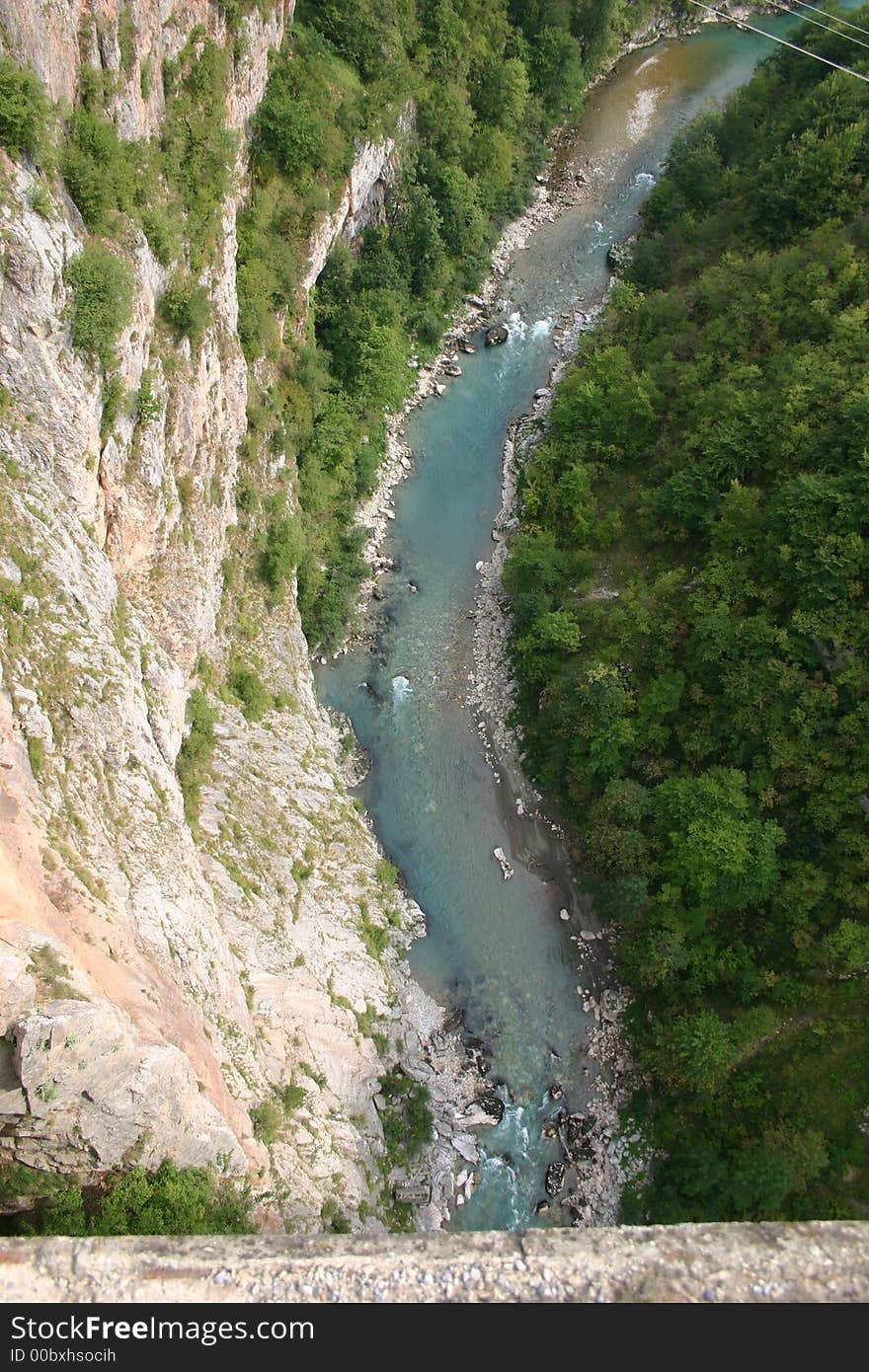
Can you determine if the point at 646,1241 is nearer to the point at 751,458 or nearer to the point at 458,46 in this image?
the point at 751,458

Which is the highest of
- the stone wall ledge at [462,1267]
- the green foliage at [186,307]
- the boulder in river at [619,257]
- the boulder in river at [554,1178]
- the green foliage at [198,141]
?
the boulder in river at [619,257]

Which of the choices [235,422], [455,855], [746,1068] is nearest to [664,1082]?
[746,1068]

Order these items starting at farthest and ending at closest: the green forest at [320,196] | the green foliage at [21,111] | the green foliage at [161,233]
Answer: the green foliage at [161,233]
the green forest at [320,196]
the green foliage at [21,111]

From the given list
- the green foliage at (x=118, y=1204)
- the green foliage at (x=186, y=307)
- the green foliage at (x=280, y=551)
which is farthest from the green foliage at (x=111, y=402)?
the green foliage at (x=118, y=1204)

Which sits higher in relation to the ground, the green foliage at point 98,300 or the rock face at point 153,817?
the green foliage at point 98,300

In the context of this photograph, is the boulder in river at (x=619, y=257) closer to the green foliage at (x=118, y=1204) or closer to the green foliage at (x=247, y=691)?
the green foliage at (x=247, y=691)

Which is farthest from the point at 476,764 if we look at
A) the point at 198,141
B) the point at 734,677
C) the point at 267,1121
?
the point at 198,141

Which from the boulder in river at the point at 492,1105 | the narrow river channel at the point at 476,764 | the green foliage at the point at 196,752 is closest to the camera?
the green foliage at the point at 196,752

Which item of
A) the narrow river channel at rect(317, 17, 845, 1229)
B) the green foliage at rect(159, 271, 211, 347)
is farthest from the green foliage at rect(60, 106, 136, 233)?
the narrow river channel at rect(317, 17, 845, 1229)
